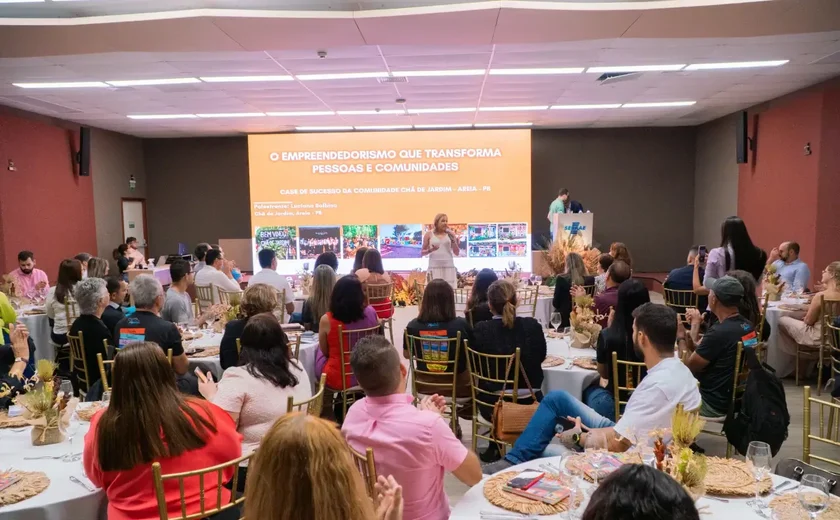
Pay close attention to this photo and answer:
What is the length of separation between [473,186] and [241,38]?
699 centimetres

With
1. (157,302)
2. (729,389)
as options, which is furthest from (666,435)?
(157,302)

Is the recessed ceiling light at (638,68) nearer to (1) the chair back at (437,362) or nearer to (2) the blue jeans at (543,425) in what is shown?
(1) the chair back at (437,362)

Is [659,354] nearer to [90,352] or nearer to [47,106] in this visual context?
[90,352]

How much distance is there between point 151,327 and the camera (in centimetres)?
395

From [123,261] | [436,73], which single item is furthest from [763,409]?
[123,261]

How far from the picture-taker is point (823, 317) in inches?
217

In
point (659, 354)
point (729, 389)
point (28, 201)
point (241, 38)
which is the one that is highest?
point (241, 38)

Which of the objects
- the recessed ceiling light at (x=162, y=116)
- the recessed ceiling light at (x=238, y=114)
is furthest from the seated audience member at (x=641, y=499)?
the recessed ceiling light at (x=162, y=116)

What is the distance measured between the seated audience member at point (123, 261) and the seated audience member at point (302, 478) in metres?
10.1

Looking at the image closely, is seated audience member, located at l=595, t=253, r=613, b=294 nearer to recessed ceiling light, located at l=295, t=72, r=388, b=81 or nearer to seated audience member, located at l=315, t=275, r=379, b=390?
seated audience member, located at l=315, t=275, r=379, b=390

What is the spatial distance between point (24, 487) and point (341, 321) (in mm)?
2523

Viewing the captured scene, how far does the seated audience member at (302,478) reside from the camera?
131cm

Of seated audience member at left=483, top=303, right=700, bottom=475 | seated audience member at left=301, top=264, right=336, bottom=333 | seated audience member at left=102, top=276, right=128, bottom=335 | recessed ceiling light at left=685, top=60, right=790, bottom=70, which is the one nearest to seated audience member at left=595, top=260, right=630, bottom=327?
seated audience member at left=483, top=303, right=700, bottom=475

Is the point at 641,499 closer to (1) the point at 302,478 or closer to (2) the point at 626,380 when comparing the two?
(1) the point at 302,478
